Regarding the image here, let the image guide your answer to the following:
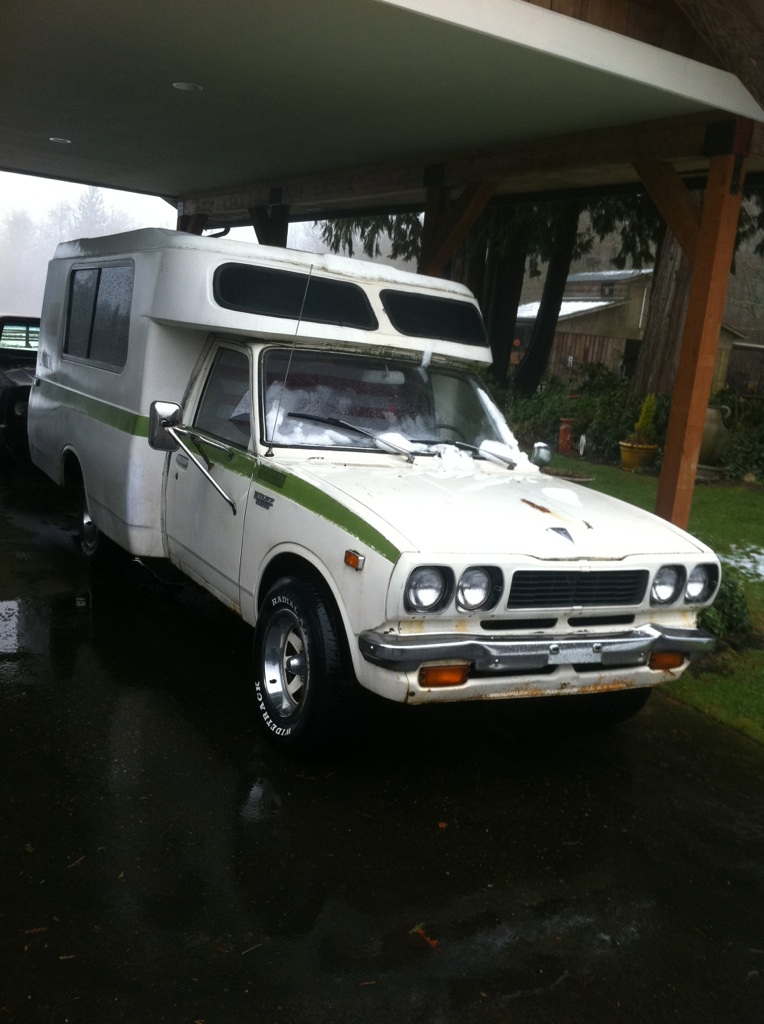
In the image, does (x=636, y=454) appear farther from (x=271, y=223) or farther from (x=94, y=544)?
(x=94, y=544)

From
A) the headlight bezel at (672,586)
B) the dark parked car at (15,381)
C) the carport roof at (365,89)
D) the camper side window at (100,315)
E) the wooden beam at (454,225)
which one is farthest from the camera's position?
the dark parked car at (15,381)

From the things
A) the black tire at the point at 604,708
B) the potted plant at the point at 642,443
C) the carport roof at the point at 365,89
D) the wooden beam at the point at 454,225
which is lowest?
the black tire at the point at 604,708

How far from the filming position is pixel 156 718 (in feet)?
16.0

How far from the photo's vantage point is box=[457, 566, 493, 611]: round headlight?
13.1 ft

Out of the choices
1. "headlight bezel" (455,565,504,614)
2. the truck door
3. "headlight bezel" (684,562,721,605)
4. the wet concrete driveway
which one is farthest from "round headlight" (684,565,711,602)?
the truck door

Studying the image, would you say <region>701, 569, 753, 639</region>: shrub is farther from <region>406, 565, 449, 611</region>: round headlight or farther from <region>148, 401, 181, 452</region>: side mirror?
<region>148, 401, 181, 452</region>: side mirror

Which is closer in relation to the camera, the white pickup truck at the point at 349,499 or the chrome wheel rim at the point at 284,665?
the white pickup truck at the point at 349,499

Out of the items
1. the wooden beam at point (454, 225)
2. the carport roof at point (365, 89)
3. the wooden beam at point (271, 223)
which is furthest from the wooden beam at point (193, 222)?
the wooden beam at point (454, 225)

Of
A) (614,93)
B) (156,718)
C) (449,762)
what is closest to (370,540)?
(449,762)

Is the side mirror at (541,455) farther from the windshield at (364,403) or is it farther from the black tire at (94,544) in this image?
the black tire at (94,544)

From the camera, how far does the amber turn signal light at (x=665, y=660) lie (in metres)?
4.52

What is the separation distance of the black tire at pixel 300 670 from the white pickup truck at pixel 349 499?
1cm

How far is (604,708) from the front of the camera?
17.1 ft

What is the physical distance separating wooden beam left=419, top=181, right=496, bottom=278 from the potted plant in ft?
20.2
